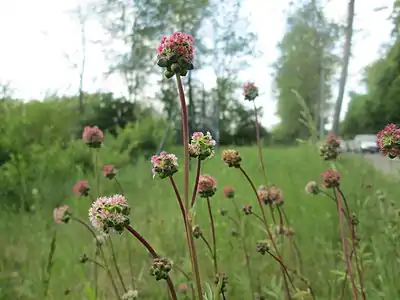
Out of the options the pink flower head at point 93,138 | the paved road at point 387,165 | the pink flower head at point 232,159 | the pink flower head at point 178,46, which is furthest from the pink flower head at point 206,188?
the paved road at point 387,165

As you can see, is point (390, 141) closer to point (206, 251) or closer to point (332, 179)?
point (332, 179)

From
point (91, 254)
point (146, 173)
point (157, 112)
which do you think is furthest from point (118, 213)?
point (157, 112)

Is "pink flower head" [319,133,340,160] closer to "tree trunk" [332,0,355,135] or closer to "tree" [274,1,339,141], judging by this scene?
"tree trunk" [332,0,355,135]

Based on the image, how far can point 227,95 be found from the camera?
2489 cm

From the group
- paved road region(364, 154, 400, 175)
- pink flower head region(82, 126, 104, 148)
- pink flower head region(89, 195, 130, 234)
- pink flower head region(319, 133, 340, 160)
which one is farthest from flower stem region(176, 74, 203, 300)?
paved road region(364, 154, 400, 175)

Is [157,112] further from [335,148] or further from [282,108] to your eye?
[282,108]

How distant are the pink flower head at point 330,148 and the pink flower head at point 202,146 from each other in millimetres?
1020

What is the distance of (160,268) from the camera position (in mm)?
923

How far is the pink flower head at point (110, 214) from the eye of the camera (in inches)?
34.8

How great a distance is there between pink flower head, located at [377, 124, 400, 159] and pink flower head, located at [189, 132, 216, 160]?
48 cm

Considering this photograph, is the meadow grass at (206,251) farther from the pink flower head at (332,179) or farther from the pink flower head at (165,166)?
the pink flower head at (165,166)

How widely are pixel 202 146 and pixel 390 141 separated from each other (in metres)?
0.51

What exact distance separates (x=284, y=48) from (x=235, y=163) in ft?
91.9

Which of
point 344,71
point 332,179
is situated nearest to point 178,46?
point 332,179
